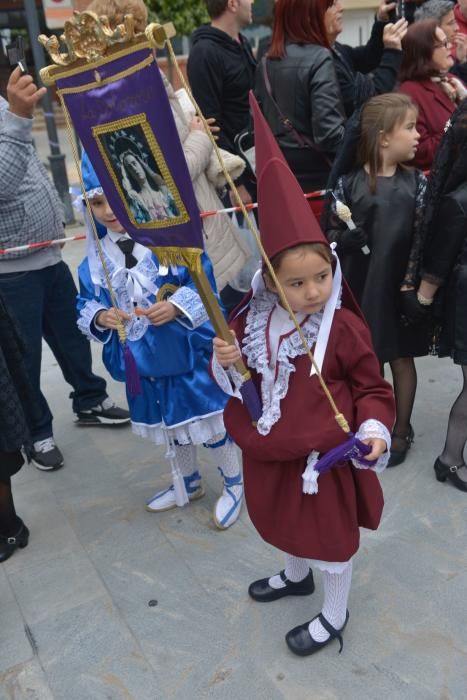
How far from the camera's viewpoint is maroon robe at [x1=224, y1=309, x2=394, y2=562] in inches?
75.2

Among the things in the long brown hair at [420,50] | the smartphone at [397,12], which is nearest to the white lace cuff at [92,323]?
the long brown hair at [420,50]

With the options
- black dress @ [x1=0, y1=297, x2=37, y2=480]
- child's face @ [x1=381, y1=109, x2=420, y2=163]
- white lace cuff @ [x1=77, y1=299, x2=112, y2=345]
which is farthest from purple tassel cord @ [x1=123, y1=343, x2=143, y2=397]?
child's face @ [x1=381, y1=109, x2=420, y2=163]

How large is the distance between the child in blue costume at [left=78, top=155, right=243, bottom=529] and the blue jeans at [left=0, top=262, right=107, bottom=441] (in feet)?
2.03

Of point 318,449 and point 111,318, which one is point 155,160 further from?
point 111,318

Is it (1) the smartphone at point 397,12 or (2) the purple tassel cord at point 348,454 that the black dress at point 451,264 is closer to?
(2) the purple tassel cord at point 348,454

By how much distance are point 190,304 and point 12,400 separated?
2.55ft

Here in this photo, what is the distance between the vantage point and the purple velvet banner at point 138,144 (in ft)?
5.22

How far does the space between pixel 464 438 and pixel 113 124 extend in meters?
2.05

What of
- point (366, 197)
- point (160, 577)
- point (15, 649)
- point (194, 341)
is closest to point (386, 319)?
point (366, 197)

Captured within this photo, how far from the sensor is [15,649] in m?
2.36

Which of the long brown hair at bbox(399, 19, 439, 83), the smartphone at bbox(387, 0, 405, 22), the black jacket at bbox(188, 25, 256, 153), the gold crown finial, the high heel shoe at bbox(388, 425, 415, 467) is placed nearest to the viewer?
the gold crown finial

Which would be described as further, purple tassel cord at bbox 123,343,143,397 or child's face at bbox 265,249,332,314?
purple tassel cord at bbox 123,343,143,397

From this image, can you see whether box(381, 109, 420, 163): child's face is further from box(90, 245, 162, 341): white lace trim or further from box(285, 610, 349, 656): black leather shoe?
box(285, 610, 349, 656): black leather shoe

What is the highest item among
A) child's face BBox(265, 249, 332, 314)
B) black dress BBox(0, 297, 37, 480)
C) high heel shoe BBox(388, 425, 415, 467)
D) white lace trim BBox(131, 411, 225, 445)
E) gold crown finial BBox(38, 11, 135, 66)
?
gold crown finial BBox(38, 11, 135, 66)
